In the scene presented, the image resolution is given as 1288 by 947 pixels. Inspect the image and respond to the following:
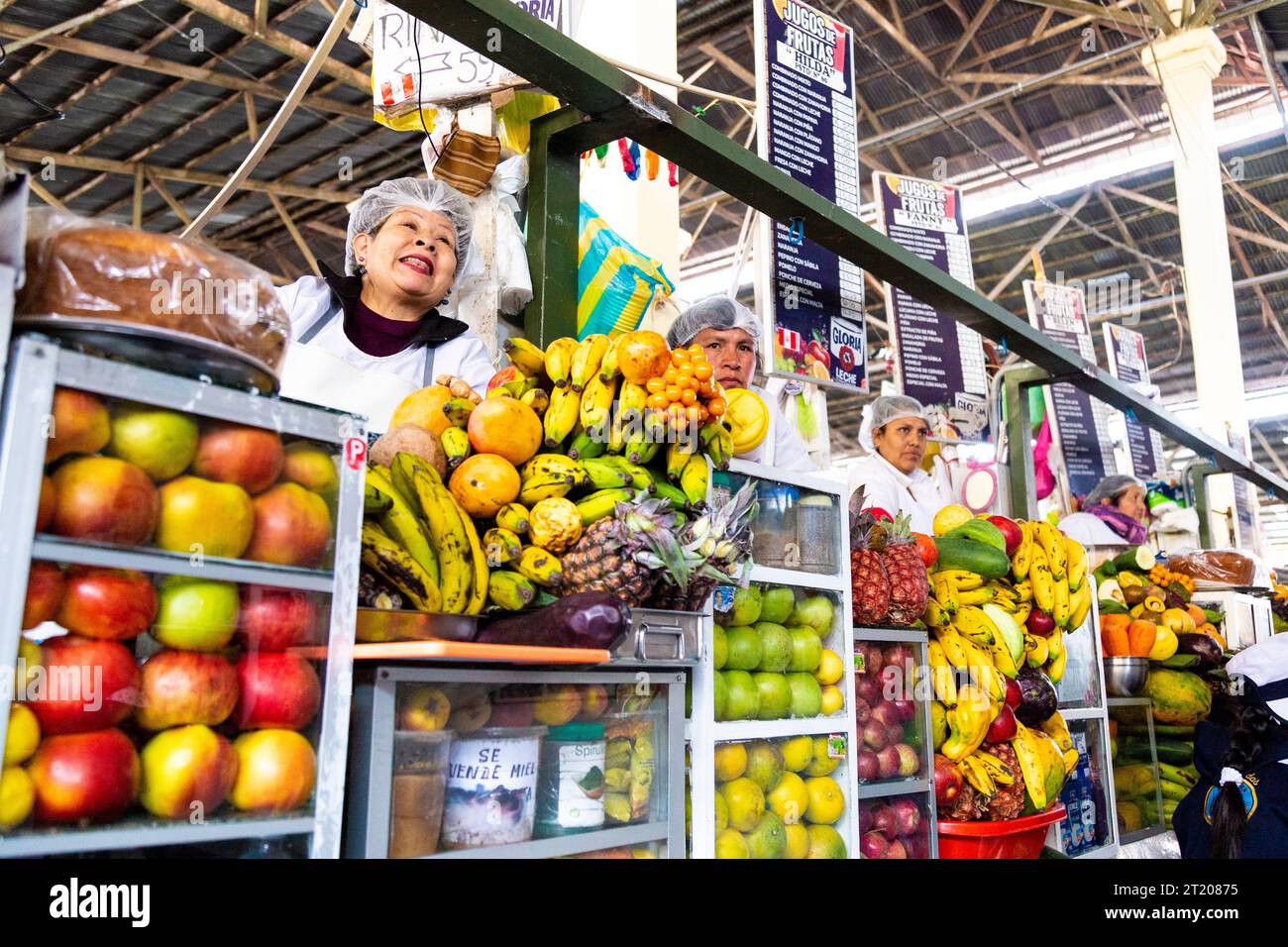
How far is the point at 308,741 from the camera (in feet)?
4.24

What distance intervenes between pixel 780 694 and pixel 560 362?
980 mm

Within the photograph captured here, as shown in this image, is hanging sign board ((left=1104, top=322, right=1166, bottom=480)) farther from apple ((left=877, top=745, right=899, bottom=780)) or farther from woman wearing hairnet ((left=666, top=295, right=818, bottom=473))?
apple ((left=877, top=745, right=899, bottom=780))

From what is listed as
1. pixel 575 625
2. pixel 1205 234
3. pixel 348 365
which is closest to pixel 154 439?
pixel 575 625

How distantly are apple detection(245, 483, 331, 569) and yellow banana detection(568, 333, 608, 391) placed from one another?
770 millimetres

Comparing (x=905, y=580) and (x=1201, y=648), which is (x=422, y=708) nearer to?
(x=905, y=580)

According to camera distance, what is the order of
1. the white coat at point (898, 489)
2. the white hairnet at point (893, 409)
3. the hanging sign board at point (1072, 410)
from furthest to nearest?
the hanging sign board at point (1072, 410), the white hairnet at point (893, 409), the white coat at point (898, 489)

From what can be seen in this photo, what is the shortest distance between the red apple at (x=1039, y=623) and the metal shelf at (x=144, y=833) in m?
2.90

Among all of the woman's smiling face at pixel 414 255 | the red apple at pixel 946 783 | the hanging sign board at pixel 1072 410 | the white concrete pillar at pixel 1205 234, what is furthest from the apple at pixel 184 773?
the white concrete pillar at pixel 1205 234

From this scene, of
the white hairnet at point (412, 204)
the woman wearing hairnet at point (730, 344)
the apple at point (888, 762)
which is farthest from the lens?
the woman wearing hairnet at point (730, 344)

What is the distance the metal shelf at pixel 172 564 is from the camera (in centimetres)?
108

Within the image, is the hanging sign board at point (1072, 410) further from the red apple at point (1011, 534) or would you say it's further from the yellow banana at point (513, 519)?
the yellow banana at point (513, 519)

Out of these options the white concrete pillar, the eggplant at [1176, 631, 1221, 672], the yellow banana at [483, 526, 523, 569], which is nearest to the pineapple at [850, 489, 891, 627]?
the yellow banana at [483, 526, 523, 569]
